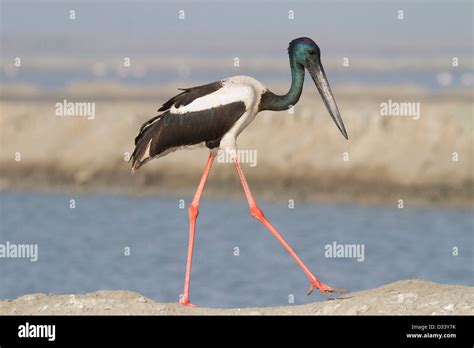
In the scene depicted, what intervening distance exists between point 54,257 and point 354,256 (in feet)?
23.7

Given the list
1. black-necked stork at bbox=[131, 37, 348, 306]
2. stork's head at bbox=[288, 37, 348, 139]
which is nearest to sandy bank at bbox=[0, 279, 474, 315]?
black-necked stork at bbox=[131, 37, 348, 306]

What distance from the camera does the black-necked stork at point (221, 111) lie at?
1873cm

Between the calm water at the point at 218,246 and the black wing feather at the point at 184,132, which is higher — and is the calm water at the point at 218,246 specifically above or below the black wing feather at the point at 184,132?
below

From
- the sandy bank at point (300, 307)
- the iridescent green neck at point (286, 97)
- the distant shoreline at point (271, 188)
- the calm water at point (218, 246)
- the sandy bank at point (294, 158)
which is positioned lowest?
the calm water at point (218, 246)

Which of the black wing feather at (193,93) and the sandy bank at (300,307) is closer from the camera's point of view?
the sandy bank at (300,307)

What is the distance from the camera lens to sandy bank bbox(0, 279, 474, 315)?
15.9 m

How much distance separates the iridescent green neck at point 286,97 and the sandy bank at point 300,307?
9.86ft

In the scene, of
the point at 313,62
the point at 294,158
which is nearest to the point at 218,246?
the point at 294,158

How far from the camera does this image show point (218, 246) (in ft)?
122

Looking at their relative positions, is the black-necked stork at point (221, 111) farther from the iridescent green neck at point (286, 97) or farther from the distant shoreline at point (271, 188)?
the distant shoreline at point (271, 188)

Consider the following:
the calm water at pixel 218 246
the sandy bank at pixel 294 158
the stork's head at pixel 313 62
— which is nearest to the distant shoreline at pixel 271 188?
the sandy bank at pixel 294 158

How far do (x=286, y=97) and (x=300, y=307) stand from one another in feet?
11.4

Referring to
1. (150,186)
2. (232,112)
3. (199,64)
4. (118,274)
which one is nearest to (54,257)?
(118,274)

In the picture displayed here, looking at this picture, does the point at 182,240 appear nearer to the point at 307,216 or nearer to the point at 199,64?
the point at 307,216
